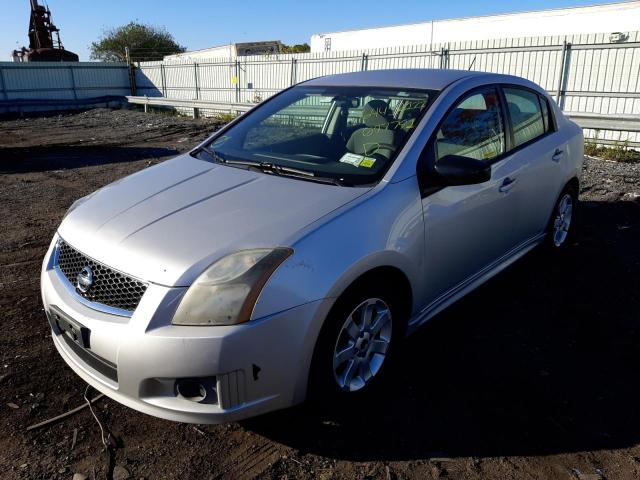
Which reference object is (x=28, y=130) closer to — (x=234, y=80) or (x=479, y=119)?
(x=234, y=80)

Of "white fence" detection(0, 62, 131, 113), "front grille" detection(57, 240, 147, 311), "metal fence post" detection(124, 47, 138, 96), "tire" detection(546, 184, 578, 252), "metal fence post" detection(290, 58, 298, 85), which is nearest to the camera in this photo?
"front grille" detection(57, 240, 147, 311)

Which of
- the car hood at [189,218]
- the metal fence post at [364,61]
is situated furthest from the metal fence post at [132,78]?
the car hood at [189,218]

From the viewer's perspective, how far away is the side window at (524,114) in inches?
154

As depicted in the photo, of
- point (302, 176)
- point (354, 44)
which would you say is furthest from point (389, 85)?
point (354, 44)

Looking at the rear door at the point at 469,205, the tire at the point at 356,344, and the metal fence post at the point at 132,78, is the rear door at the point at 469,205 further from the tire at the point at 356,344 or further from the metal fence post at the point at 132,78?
the metal fence post at the point at 132,78

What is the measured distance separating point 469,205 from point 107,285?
82.6 inches

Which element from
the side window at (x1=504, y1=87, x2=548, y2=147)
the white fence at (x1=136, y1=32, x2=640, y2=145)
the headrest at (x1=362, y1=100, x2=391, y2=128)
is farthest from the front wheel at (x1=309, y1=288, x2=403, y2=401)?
the white fence at (x1=136, y1=32, x2=640, y2=145)

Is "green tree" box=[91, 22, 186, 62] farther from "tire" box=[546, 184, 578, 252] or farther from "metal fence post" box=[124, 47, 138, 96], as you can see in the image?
"tire" box=[546, 184, 578, 252]

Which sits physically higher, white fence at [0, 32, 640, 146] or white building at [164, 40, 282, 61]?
white building at [164, 40, 282, 61]

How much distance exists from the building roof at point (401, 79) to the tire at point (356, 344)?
151 cm

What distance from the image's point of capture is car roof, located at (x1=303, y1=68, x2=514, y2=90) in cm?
347

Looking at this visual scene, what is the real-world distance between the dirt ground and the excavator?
31006 millimetres

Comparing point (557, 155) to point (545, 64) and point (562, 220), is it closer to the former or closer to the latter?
point (562, 220)

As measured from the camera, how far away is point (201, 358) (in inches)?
82.7
